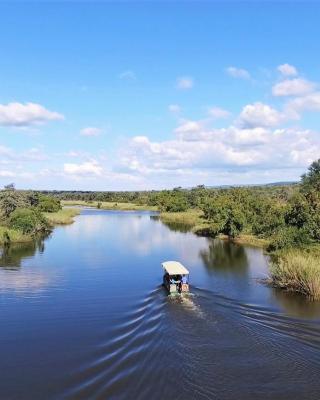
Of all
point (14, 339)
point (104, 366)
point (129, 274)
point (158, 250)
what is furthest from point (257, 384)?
point (158, 250)

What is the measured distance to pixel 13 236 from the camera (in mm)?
59000

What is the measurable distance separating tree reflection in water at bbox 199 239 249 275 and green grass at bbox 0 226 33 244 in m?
23.3

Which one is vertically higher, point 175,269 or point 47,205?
point 47,205

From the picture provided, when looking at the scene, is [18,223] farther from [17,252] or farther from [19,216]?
[17,252]

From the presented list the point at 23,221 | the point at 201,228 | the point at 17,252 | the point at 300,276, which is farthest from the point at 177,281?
the point at 201,228

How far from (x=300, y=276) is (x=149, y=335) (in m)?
12.7

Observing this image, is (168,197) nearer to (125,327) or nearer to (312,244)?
(312,244)

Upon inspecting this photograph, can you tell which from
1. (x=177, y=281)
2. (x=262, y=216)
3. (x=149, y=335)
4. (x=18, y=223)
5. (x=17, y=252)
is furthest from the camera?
(x=262, y=216)

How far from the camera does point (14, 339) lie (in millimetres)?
23203

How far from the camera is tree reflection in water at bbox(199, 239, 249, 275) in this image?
4166 cm

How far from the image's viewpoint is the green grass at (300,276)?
30.1 meters

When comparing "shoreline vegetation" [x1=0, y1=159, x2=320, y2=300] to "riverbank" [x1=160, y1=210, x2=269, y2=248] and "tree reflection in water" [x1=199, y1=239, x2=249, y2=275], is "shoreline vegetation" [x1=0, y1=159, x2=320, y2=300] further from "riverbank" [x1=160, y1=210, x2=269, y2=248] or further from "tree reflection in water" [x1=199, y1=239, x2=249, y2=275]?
"tree reflection in water" [x1=199, y1=239, x2=249, y2=275]

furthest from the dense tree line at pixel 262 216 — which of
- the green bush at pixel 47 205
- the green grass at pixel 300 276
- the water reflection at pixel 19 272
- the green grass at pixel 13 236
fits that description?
the green bush at pixel 47 205

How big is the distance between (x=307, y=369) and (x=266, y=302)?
35.6 ft
